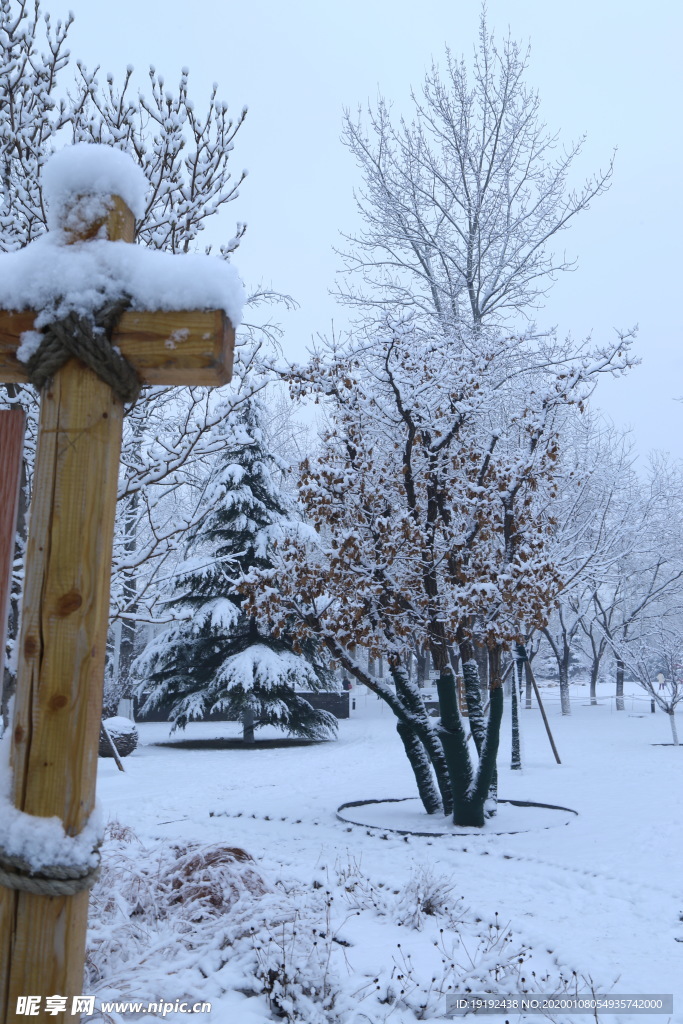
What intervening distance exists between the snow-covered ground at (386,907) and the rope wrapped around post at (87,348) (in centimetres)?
246

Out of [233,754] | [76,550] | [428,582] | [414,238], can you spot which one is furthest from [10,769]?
[414,238]

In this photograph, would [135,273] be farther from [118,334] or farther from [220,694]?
[220,694]

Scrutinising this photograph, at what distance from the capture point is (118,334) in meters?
2.02

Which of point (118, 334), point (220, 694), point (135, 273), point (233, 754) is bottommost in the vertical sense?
point (233, 754)

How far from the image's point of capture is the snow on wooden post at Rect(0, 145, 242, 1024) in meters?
1.86

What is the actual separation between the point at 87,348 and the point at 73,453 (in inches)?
10.4

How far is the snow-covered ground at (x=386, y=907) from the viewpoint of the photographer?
362 cm

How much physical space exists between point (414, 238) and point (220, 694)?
433 inches

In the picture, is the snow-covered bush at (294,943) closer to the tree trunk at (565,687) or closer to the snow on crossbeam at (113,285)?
the snow on crossbeam at (113,285)

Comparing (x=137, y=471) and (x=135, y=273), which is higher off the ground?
(x=137, y=471)

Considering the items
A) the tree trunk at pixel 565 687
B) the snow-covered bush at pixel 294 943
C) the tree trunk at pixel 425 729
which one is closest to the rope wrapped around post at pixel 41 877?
the snow-covered bush at pixel 294 943

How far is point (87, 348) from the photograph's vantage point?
6.50 feet

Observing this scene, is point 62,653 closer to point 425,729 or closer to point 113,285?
point 113,285

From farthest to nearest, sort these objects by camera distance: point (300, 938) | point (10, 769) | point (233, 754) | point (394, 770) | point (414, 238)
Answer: point (414, 238)
point (233, 754)
point (394, 770)
point (300, 938)
point (10, 769)
